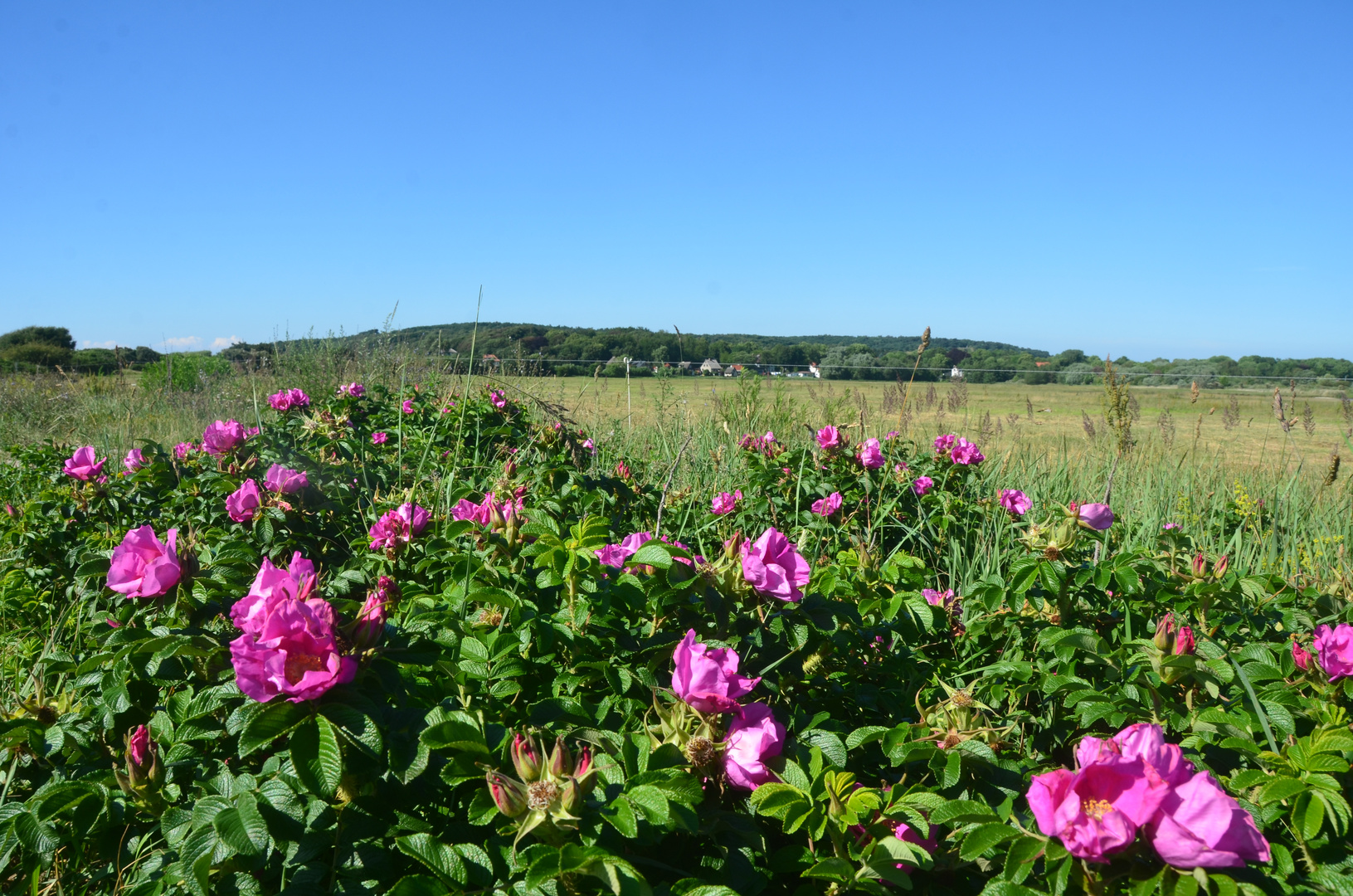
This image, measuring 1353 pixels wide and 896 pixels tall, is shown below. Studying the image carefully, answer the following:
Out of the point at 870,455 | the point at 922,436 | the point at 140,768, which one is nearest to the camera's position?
the point at 140,768

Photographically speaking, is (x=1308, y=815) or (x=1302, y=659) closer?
(x=1308, y=815)

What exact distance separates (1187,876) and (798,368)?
27.8 ft

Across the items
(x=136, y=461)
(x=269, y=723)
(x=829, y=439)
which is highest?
(x=829, y=439)

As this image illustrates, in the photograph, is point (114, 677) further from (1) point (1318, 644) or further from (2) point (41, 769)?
(1) point (1318, 644)

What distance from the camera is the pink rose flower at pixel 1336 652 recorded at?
4.62 ft

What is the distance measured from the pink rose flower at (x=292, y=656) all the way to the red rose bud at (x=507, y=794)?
24cm

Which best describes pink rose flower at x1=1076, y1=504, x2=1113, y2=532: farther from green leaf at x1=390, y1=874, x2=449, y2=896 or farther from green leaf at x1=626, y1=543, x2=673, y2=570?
green leaf at x1=390, y1=874, x2=449, y2=896

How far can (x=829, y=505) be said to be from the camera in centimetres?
313

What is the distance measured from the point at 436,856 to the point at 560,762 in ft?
0.59

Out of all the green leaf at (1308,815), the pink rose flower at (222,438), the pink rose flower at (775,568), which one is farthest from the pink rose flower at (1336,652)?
the pink rose flower at (222,438)

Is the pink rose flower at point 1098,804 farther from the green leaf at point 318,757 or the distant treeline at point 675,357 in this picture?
the distant treeline at point 675,357

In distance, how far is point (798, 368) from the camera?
9.16 metres

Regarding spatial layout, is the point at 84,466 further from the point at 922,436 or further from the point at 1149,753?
the point at 922,436

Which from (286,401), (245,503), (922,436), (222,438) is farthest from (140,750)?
(922,436)
